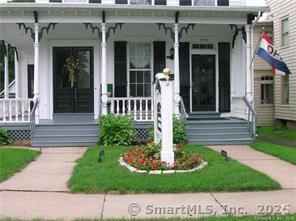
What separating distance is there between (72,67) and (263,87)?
13011 millimetres

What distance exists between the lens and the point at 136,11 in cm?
1446

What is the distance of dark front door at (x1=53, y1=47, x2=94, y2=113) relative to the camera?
1648 cm

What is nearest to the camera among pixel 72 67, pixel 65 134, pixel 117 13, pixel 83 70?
pixel 65 134

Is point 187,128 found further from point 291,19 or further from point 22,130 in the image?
point 291,19

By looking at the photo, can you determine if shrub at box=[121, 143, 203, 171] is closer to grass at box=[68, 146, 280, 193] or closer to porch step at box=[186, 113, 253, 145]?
grass at box=[68, 146, 280, 193]

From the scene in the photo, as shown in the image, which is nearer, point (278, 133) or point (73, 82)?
point (73, 82)

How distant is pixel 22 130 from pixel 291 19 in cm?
1430

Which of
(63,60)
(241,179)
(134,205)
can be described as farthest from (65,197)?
(63,60)

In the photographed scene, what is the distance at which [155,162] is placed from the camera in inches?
351

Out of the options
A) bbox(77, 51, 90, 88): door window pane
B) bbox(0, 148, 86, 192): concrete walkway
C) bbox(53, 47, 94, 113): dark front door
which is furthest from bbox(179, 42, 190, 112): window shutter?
bbox(0, 148, 86, 192): concrete walkway

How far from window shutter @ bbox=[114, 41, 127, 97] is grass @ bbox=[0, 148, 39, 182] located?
5.21 metres

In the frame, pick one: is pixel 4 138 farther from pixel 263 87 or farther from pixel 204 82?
pixel 263 87

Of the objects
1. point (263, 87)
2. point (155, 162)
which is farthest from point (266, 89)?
point (155, 162)

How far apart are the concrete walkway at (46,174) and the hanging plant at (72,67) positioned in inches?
191
